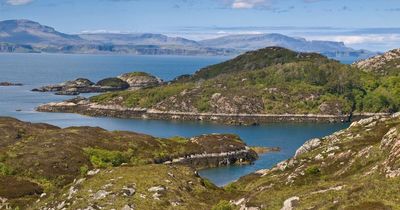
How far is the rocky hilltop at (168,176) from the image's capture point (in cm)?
4556

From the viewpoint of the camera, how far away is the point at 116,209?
49.6m

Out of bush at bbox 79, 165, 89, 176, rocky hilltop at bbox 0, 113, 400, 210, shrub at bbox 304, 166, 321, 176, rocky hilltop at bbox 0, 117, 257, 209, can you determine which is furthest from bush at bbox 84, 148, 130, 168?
shrub at bbox 304, 166, 321, 176

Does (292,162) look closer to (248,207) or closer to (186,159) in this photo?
(248,207)

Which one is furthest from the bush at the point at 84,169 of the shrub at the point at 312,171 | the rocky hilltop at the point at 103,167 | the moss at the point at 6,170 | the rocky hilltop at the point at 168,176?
the shrub at the point at 312,171

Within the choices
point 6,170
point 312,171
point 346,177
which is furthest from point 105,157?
point 346,177

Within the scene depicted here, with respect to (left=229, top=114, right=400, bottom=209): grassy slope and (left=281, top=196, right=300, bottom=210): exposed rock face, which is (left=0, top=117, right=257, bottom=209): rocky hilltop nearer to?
(left=229, top=114, right=400, bottom=209): grassy slope

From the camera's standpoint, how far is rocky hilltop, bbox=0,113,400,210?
45.6 m

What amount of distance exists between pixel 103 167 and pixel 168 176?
35.2 metres

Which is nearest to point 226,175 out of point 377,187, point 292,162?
point 292,162

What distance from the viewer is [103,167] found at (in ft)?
308

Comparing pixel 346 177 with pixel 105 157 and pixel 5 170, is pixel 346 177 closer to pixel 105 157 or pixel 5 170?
pixel 5 170

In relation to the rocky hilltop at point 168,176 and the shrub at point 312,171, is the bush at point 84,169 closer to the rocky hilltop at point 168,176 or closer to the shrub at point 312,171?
the rocky hilltop at point 168,176

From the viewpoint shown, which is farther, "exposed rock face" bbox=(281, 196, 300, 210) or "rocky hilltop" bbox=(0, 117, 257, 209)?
"rocky hilltop" bbox=(0, 117, 257, 209)

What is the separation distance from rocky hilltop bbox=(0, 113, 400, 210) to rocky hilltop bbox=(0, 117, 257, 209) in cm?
13
